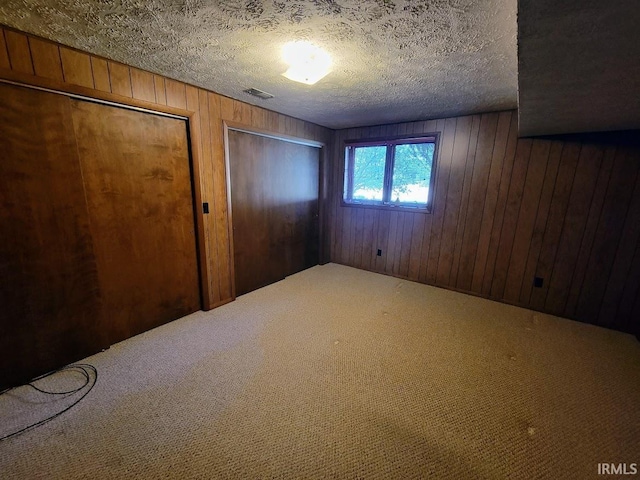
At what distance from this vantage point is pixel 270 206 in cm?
330

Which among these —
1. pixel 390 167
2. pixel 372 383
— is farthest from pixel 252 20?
pixel 390 167

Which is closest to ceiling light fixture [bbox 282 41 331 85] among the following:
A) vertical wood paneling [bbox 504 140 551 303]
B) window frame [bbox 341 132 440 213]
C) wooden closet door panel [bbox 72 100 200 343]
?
wooden closet door panel [bbox 72 100 200 343]

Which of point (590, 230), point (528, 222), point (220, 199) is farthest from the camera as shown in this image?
point (528, 222)

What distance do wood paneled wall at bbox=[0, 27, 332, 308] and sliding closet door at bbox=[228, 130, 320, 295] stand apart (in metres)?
0.17

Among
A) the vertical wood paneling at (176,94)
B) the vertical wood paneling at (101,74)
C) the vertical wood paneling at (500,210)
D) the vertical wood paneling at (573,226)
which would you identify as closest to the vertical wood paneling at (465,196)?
the vertical wood paneling at (500,210)

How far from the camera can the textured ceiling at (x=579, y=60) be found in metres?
0.87

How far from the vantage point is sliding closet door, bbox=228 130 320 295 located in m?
2.92

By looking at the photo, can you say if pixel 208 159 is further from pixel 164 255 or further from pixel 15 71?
pixel 15 71

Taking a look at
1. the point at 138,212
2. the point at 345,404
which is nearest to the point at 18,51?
the point at 138,212

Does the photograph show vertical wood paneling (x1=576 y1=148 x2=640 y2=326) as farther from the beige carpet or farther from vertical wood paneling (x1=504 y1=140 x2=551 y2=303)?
vertical wood paneling (x1=504 y1=140 x2=551 y2=303)

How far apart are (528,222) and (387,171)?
1757 mm

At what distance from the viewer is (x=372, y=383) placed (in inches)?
69.4

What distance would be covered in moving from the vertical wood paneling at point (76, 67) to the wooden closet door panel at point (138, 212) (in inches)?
5.3

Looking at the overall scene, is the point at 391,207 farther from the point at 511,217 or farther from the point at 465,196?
the point at 511,217
